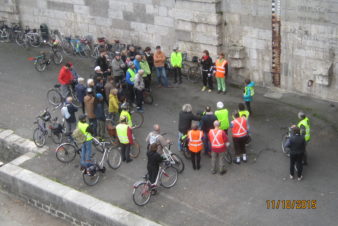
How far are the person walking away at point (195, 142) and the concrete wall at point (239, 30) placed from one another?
547 cm

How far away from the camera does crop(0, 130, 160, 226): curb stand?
14.0 metres

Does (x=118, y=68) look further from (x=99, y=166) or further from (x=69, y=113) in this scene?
(x=99, y=166)

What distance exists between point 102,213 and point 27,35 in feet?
45.7

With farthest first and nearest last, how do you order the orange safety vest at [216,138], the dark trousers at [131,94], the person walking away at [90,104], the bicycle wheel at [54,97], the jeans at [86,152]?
the bicycle wheel at [54,97]
the dark trousers at [131,94]
the person walking away at [90,104]
the jeans at [86,152]
the orange safety vest at [216,138]

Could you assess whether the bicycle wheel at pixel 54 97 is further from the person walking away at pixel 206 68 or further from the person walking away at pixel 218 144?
the person walking away at pixel 218 144

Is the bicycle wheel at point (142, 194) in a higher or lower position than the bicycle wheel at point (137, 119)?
lower

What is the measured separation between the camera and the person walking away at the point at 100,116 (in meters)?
17.2

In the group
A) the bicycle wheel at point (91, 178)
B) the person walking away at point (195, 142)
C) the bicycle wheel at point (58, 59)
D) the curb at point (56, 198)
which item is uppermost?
the bicycle wheel at point (58, 59)

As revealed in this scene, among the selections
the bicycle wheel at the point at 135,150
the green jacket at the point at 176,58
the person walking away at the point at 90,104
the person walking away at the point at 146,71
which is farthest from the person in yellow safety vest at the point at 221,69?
the person walking away at the point at 90,104

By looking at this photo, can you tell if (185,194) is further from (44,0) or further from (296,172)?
(44,0)

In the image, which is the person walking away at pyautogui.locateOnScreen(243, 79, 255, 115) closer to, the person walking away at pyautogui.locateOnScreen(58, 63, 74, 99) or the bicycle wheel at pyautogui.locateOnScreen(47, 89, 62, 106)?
the person walking away at pyautogui.locateOnScreen(58, 63, 74, 99)

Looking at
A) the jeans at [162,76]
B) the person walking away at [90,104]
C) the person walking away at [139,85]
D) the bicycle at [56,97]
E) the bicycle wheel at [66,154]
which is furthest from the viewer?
the jeans at [162,76]

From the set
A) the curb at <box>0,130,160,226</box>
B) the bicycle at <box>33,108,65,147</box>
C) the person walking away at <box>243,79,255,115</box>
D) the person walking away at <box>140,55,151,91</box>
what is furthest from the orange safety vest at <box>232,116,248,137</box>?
the bicycle at <box>33,108,65,147</box>

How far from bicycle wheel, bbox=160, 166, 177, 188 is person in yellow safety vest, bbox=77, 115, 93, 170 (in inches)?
80.2
